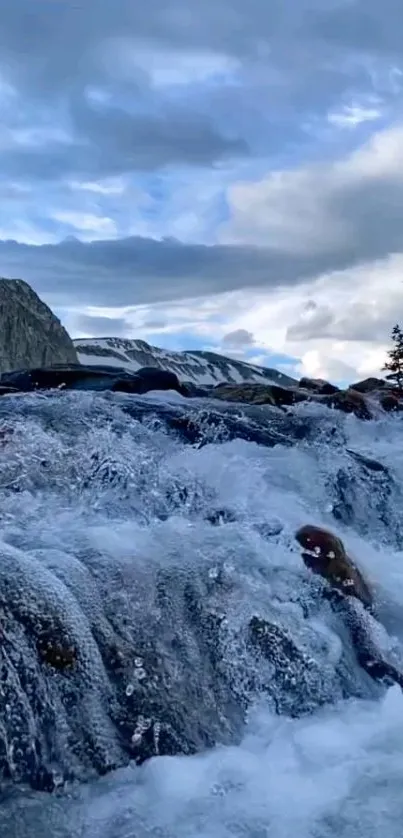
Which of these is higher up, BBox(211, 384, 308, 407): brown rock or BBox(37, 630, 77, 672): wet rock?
BBox(211, 384, 308, 407): brown rock

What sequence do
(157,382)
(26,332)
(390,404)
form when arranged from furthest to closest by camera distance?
(26,332) → (390,404) → (157,382)

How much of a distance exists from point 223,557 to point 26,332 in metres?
139

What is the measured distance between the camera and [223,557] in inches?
333

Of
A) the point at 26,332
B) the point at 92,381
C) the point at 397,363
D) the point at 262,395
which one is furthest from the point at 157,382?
the point at 26,332

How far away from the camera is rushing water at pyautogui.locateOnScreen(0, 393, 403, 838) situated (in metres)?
5.78

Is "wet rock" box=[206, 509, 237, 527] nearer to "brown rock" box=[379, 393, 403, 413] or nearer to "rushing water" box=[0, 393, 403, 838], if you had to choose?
"rushing water" box=[0, 393, 403, 838]

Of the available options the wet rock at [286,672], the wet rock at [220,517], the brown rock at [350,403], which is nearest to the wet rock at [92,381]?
the brown rock at [350,403]

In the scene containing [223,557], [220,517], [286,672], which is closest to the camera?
[286,672]

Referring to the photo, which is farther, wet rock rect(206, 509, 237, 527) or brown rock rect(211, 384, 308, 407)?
brown rock rect(211, 384, 308, 407)

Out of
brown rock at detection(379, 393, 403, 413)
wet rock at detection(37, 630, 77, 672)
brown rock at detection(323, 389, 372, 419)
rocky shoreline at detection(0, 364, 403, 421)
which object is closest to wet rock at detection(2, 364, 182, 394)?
rocky shoreline at detection(0, 364, 403, 421)

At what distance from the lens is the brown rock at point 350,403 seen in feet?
66.0

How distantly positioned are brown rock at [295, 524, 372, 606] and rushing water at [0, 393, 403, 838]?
184mm

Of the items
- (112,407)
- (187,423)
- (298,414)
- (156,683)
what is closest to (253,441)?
(187,423)

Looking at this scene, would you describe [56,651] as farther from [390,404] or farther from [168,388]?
[390,404]
